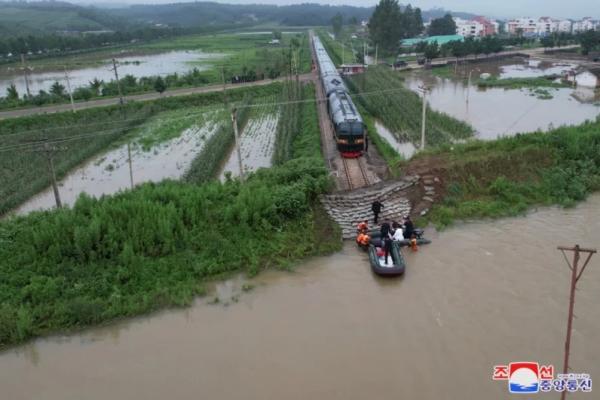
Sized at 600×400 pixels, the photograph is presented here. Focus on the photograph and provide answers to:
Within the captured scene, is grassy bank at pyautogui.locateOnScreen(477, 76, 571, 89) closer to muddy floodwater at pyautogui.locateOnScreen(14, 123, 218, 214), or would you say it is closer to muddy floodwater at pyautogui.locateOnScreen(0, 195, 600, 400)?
muddy floodwater at pyautogui.locateOnScreen(14, 123, 218, 214)

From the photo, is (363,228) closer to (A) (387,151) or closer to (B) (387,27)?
(A) (387,151)

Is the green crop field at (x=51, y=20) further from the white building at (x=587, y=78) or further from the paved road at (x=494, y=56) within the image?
the white building at (x=587, y=78)

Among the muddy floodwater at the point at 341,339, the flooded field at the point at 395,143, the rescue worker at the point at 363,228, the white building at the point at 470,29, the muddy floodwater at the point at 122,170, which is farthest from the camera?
the white building at the point at 470,29

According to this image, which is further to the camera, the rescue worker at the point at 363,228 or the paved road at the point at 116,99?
the paved road at the point at 116,99

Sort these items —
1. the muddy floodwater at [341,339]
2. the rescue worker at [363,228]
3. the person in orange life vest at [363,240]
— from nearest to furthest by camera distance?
the muddy floodwater at [341,339] → the person in orange life vest at [363,240] → the rescue worker at [363,228]

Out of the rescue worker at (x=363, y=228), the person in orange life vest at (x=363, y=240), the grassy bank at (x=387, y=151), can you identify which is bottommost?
the person in orange life vest at (x=363, y=240)

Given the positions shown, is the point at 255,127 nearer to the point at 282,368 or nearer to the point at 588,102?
the point at 282,368

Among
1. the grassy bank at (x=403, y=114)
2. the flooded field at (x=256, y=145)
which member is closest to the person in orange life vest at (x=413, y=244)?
the flooded field at (x=256, y=145)
